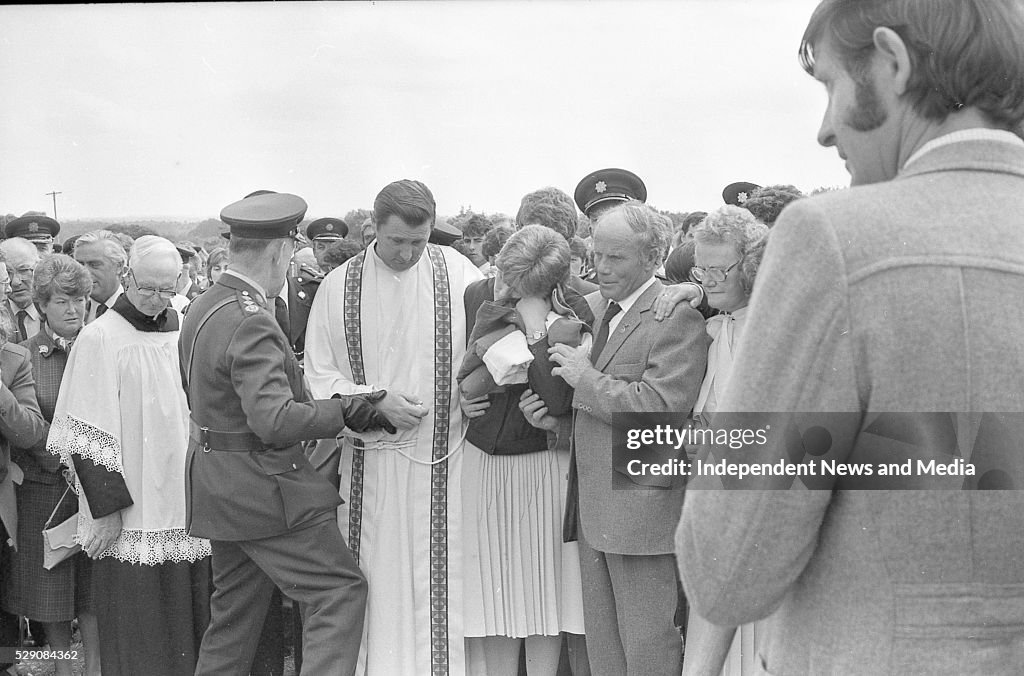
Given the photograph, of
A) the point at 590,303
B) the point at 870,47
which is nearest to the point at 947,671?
the point at 870,47

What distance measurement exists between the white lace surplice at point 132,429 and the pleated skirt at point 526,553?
1099mm

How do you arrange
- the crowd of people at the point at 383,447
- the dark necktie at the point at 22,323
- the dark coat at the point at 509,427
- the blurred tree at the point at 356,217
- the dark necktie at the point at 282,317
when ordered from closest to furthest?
the crowd of people at the point at 383,447 → the dark coat at the point at 509,427 → the dark necktie at the point at 282,317 → the blurred tree at the point at 356,217 → the dark necktie at the point at 22,323

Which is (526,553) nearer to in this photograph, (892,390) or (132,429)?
(132,429)

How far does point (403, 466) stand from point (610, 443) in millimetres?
879

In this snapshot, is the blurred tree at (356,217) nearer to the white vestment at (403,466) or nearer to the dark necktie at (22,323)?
the white vestment at (403,466)

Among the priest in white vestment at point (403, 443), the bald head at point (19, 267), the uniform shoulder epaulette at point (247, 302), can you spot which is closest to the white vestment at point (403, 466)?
the priest in white vestment at point (403, 443)

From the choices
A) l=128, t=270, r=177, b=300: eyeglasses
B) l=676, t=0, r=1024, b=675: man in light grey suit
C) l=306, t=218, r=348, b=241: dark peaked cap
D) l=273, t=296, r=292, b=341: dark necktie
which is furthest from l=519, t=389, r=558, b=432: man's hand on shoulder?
l=306, t=218, r=348, b=241: dark peaked cap

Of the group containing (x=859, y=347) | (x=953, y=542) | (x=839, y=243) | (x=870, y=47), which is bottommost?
(x=953, y=542)

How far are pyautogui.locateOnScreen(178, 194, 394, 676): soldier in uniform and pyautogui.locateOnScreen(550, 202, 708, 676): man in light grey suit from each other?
783 mm

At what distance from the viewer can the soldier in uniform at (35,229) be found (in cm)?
599

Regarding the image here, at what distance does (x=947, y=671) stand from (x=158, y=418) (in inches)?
133

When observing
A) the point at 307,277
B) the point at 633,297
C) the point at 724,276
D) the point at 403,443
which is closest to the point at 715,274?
the point at 724,276

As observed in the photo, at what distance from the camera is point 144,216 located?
4129 millimetres

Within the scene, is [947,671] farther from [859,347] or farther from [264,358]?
[264,358]
